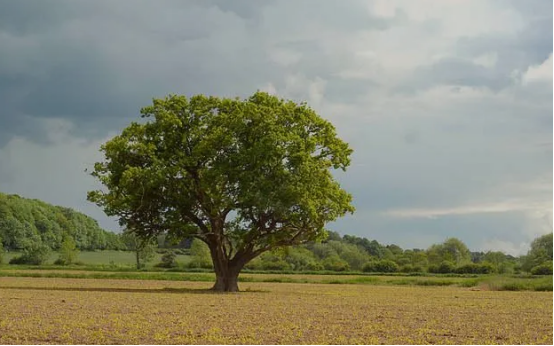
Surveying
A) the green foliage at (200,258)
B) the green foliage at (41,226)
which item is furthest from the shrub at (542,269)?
the green foliage at (41,226)

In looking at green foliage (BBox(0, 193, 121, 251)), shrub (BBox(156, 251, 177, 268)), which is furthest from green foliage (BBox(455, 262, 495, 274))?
green foliage (BBox(0, 193, 121, 251))

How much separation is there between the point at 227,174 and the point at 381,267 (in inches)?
2338

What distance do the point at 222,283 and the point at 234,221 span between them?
5398mm

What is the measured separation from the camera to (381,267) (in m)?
102

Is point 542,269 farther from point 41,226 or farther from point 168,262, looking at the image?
point 41,226

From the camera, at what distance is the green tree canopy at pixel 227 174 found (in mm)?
46406

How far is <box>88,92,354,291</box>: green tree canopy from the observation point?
4641 cm

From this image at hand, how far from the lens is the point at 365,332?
22750 millimetres

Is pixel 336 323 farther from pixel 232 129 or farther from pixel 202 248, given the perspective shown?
pixel 202 248

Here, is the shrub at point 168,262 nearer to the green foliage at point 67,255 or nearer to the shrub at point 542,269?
the green foliage at point 67,255

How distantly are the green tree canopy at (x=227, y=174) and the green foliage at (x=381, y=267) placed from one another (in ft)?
177

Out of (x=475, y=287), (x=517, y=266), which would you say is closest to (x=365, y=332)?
(x=475, y=287)

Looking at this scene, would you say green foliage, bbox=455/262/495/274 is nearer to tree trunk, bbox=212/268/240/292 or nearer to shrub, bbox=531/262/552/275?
shrub, bbox=531/262/552/275

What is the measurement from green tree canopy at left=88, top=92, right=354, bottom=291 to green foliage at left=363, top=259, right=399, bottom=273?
5407 centimetres
